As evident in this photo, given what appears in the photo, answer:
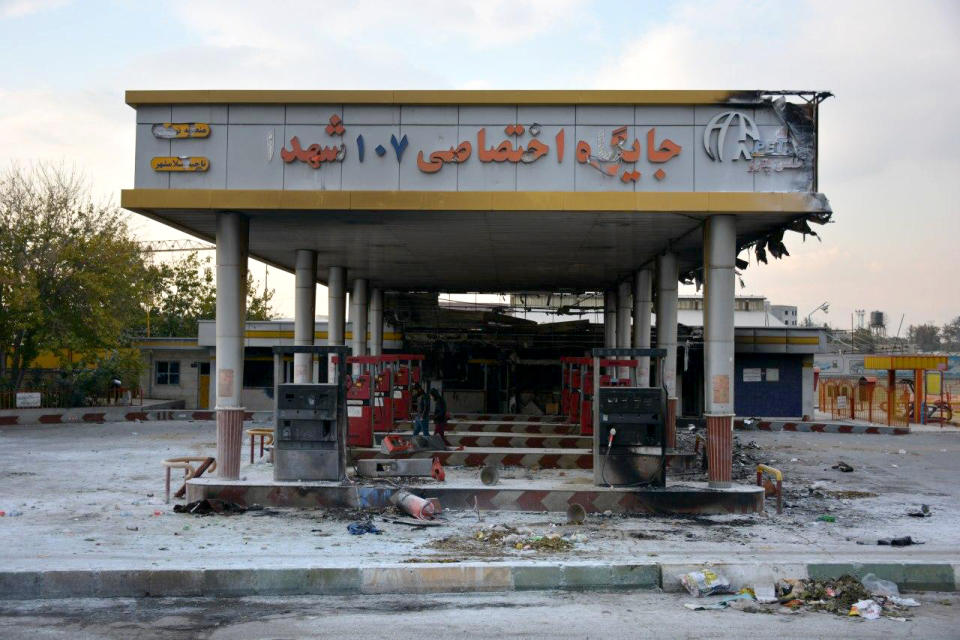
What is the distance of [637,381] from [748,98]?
29.7 feet

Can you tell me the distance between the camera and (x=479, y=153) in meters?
14.1

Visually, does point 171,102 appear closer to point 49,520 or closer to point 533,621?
point 49,520

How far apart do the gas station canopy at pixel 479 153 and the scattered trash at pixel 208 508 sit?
15.4 ft

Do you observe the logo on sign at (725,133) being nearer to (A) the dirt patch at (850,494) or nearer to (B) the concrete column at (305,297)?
(A) the dirt patch at (850,494)

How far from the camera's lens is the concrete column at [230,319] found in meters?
14.6

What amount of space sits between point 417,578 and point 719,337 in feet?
23.6

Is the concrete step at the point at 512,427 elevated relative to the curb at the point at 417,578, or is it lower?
elevated

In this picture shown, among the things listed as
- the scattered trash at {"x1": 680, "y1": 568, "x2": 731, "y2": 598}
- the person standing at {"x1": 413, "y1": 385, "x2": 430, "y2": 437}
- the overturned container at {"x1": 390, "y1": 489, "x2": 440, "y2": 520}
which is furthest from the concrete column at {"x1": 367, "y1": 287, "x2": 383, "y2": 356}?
the scattered trash at {"x1": 680, "y1": 568, "x2": 731, "y2": 598}

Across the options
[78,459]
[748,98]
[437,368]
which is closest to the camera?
[748,98]

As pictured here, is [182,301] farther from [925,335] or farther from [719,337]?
[925,335]

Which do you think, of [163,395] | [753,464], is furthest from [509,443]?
[163,395]

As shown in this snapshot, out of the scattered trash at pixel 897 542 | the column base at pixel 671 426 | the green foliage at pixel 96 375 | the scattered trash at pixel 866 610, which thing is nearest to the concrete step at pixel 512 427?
the column base at pixel 671 426

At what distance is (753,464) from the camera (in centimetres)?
2072

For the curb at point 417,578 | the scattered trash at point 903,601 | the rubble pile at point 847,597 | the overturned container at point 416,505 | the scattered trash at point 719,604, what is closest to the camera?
the rubble pile at point 847,597
